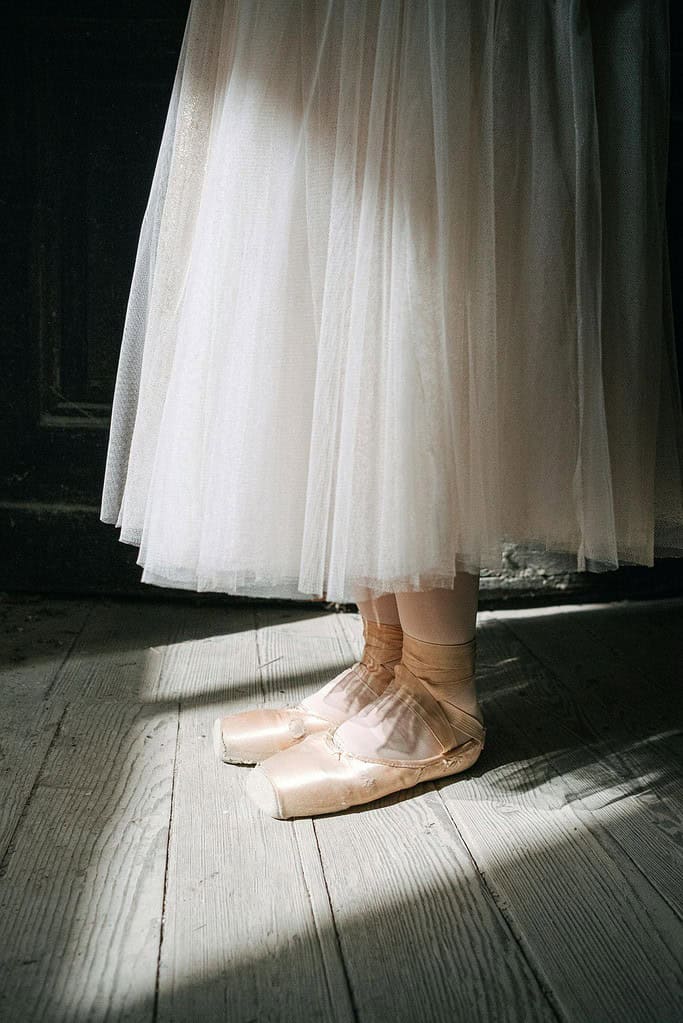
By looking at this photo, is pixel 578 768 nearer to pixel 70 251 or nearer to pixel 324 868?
pixel 324 868

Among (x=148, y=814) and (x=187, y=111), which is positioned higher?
(x=187, y=111)

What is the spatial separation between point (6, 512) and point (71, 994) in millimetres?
1185

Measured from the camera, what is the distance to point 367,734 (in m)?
0.90

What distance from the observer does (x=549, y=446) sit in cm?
85

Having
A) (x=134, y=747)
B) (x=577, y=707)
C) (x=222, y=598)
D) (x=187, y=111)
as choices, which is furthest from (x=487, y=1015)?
(x=222, y=598)

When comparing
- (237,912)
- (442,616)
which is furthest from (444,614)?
(237,912)

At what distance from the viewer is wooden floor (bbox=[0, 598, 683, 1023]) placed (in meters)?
0.61

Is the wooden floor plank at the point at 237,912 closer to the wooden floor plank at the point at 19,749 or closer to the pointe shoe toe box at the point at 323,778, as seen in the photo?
the pointe shoe toe box at the point at 323,778

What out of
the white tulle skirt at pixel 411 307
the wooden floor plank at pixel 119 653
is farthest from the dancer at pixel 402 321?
the wooden floor plank at pixel 119 653

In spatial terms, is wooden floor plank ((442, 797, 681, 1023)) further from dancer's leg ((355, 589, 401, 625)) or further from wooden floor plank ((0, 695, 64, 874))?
wooden floor plank ((0, 695, 64, 874))

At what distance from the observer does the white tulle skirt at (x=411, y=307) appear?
791 mm

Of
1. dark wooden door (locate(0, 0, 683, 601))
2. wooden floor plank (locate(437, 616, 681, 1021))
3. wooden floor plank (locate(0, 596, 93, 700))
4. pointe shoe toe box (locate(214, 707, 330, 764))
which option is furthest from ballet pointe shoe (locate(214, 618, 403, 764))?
dark wooden door (locate(0, 0, 683, 601))

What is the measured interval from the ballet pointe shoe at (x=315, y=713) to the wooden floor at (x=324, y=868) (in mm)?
31

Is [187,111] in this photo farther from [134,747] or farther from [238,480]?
[134,747]
